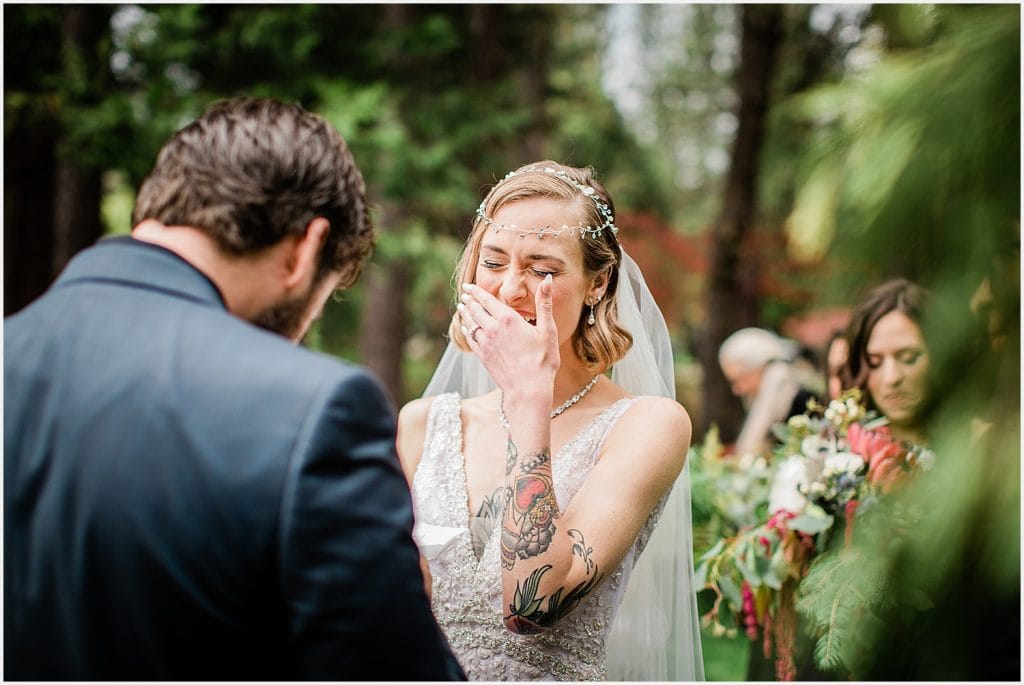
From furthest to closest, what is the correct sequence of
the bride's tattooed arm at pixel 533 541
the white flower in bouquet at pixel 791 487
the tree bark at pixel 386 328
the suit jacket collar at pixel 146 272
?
the tree bark at pixel 386 328, the white flower in bouquet at pixel 791 487, the bride's tattooed arm at pixel 533 541, the suit jacket collar at pixel 146 272

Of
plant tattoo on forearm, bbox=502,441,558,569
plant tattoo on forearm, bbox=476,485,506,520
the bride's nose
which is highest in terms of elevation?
the bride's nose

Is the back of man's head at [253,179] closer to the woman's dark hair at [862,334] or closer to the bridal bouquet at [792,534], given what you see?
the bridal bouquet at [792,534]

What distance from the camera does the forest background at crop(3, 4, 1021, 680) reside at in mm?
977

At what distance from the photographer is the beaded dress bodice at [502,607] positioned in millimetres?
2246

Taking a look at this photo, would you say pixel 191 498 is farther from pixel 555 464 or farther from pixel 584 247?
pixel 584 247

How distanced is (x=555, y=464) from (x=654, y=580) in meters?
0.67

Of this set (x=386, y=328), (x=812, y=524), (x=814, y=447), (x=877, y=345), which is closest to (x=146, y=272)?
(x=812, y=524)

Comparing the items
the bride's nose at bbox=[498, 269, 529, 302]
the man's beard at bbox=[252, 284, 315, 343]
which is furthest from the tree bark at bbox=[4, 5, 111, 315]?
the man's beard at bbox=[252, 284, 315, 343]

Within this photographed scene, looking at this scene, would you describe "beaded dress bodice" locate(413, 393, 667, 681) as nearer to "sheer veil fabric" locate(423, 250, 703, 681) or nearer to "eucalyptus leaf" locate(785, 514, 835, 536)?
"sheer veil fabric" locate(423, 250, 703, 681)

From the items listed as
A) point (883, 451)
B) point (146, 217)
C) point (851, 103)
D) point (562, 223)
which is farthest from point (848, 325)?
point (146, 217)

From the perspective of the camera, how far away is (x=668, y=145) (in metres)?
20.1

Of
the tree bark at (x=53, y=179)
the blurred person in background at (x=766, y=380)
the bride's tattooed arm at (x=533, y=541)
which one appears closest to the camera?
the bride's tattooed arm at (x=533, y=541)

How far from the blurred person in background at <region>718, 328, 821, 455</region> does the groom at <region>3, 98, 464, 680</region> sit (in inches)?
185

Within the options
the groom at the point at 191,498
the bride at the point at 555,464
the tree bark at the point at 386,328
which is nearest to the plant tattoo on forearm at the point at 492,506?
the bride at the point at 555,464
